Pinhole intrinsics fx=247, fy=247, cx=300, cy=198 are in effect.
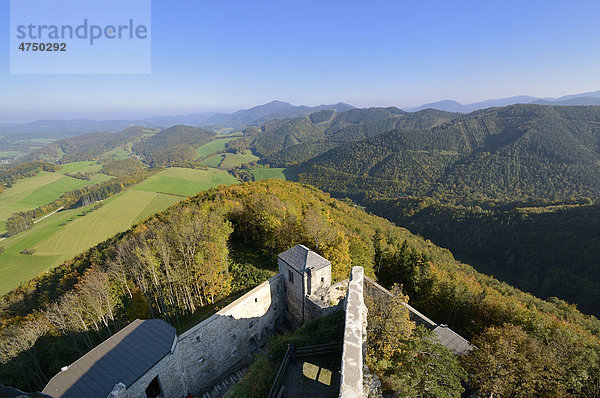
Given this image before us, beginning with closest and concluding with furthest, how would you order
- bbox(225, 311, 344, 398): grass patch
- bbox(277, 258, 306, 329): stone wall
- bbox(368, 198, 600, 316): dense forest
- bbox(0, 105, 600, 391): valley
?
bbox(225, 311, 344, 398): grass patch < bbox(277, 258, 306, 329): stone wall < bbox(0, 105, 600, 391): valley < bbox(368, 198, 600, 316): dense forest

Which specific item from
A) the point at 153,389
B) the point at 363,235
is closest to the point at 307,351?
the point at 153,389

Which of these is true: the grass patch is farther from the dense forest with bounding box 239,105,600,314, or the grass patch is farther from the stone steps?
the dense forest with bounding box 239,105,600,314

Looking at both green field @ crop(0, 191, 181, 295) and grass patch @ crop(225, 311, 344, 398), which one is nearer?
grass patch @ crop(225, 311, 344, 398)

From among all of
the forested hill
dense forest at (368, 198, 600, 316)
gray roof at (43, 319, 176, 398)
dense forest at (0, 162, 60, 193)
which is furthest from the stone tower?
dense forest at (0, 162, 60, 193)

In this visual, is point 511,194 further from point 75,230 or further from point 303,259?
point 75,230

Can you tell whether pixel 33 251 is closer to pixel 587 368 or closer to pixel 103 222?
pixel 103 222

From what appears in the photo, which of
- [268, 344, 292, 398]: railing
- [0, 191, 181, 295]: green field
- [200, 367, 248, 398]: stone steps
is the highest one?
[268, 344, 292, 398]: railing
